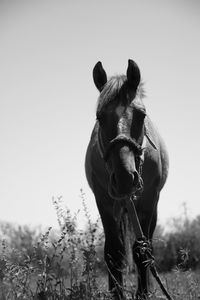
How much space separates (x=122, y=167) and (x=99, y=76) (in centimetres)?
174

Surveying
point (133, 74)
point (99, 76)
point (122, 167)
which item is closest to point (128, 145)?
point (122, 167)

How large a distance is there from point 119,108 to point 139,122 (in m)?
0.27

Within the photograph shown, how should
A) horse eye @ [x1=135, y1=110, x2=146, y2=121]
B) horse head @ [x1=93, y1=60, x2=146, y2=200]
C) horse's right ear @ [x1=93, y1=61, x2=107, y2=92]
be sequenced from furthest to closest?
horse's right ear @ [x1=93, y1=61, x2=107, y2=92]
horse eye @ [x1=135, y1=110, x2=146, y2=121]
horse head @ [x1=93, y1=60, x2=146, y2=200]

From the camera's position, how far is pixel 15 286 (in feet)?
12.5

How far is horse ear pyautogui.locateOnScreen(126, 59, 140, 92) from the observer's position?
4.96m

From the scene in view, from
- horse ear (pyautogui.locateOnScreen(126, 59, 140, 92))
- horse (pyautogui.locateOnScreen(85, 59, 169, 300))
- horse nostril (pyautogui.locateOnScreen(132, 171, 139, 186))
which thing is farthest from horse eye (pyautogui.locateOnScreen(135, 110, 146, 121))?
horse nostril (pyautogui.locateOnScreen(132, 171, 139, 186))

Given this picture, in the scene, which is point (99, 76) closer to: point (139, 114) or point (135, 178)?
point (139, 114)

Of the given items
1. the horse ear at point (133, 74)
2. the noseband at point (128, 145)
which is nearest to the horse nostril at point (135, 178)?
the noseband at point (128, 145)

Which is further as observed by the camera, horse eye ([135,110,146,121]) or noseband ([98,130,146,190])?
horse eye ([135,110,146,121])

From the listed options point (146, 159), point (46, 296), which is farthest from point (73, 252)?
point (146, 159)

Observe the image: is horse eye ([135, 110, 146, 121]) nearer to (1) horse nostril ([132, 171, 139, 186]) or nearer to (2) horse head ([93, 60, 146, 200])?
(2) horse head ([93, 60, 146, 200])

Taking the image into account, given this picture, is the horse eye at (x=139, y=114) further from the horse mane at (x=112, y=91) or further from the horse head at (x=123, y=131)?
the horse mane at (x=112, y=91)

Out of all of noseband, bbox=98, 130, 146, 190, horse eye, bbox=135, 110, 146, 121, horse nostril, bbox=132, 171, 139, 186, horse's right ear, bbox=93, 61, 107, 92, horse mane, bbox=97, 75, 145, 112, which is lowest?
horse nostril, bbox=132, 171, 139, 186

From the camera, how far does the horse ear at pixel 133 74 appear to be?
16.3ft
